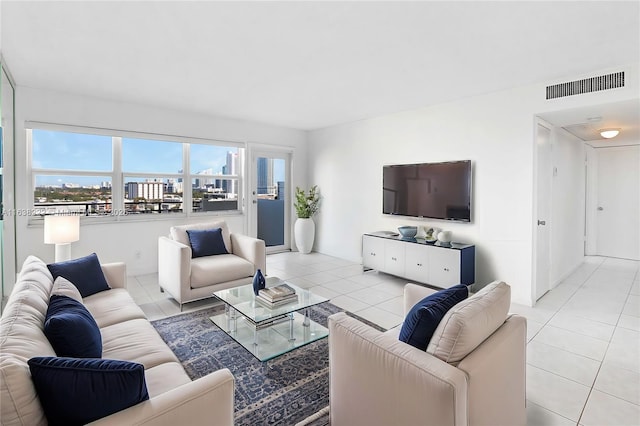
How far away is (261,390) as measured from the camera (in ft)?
6.91

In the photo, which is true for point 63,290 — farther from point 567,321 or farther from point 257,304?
point 567,321

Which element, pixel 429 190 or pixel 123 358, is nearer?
pixel 123 358

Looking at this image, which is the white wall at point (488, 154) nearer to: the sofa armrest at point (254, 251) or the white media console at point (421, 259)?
the white media console at point (421, 259)

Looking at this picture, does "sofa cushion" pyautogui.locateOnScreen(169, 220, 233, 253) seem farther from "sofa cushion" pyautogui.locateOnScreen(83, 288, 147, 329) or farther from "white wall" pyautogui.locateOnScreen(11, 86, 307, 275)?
"sofa cushion" pyautogui.locateOnScreen(83, 288, 147, 329)

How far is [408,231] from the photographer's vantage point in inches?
183

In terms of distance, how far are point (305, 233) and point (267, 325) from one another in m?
3.83

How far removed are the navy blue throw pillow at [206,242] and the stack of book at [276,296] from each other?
1.48m

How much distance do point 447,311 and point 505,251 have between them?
2920 mm

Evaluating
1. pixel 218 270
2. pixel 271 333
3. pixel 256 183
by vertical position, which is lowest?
pixel 271 333

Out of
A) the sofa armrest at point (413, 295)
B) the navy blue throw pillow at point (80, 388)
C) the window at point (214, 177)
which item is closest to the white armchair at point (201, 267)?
the window at point (214, 177)

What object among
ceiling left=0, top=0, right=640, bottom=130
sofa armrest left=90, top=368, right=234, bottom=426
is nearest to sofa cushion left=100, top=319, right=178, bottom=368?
sofa armrest left=90, top=368, right=234, bottom=426

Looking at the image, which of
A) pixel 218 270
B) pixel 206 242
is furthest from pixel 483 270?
pixel 206 242

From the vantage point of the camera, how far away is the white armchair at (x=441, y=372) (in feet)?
4.03

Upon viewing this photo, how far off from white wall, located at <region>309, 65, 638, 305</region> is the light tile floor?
66 centimetres
